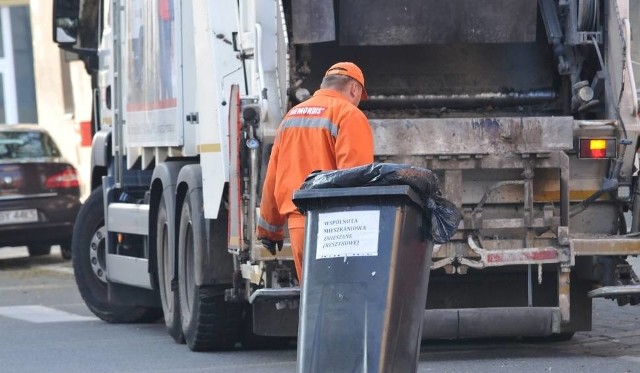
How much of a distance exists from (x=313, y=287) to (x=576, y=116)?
3.01 meters

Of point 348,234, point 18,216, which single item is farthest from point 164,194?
point 18,216

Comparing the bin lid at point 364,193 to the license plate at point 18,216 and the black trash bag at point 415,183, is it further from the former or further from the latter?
the license plate at point 18,216

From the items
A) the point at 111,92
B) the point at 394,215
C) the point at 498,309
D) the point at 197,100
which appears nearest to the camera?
the point at 394,215

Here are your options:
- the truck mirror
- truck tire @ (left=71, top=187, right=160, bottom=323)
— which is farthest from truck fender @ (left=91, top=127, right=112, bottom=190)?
the truck mirror

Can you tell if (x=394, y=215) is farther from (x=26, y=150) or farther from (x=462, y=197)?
(x=26, y=150)

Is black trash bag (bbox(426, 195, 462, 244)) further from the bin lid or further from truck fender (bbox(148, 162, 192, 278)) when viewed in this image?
truck fender (bbox(148, 162, 192, 278))

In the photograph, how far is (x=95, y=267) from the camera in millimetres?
11266

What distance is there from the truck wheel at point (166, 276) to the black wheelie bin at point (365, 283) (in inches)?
140

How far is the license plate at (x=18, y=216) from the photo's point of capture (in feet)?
50.1

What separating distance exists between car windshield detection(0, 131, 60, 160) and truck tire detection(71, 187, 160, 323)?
4278 millimetres

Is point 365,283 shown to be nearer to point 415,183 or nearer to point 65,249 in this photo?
point 415,183

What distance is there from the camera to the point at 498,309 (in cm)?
764

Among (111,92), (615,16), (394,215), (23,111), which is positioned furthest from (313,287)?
(23,111)

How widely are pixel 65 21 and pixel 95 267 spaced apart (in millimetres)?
1876
